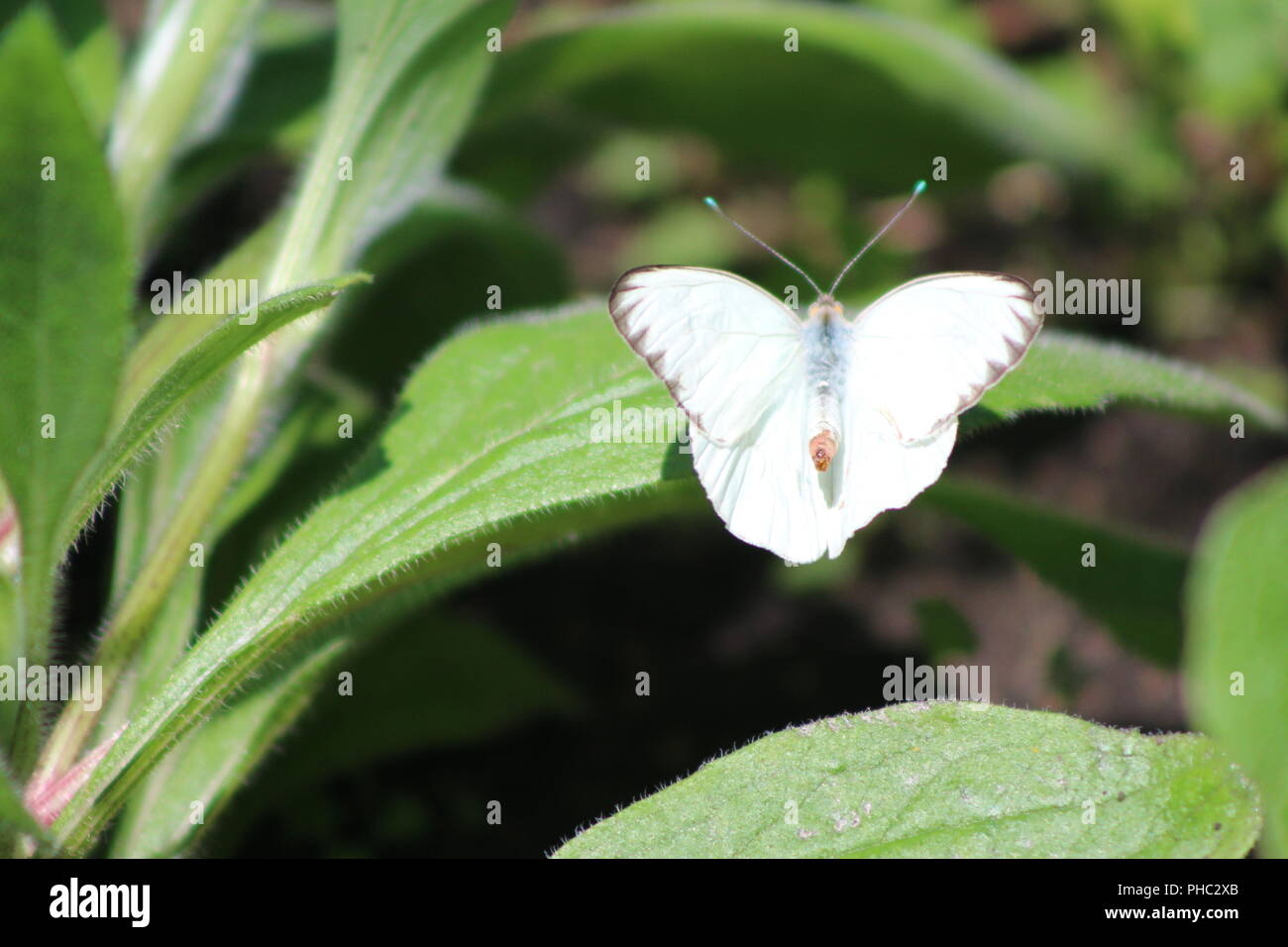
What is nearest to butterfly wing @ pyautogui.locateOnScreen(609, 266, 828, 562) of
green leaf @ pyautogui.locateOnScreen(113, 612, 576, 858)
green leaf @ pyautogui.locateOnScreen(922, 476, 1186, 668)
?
green leaf @ pyautogui.locateOnScreen(922, 476, 1186, 668)

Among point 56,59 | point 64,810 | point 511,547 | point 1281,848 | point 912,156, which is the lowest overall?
point 1281,848

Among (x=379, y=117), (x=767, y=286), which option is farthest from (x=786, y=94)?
(x=379, y=117)

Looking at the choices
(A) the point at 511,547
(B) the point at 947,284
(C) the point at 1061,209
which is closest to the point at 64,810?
(A) the point at 511,547

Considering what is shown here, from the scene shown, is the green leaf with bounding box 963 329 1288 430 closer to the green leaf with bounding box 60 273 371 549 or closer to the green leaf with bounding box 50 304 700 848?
the green leaf with bounding box 50 304 700 848

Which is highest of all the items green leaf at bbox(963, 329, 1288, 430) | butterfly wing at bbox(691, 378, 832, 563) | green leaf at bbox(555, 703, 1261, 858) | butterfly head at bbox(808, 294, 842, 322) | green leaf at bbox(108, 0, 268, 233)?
green leaf at bbox(108, 0, 268, 233)

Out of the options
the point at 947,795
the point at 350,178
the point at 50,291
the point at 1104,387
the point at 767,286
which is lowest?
the point at 947,795

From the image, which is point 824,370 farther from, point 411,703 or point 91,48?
point 91,48
